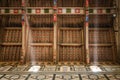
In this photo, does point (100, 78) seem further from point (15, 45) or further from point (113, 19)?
point (15, 45)

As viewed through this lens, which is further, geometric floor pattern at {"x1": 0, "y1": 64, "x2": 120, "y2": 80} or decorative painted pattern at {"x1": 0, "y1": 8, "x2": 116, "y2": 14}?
decorative painted pattern at {"x1": 0, "y1": 8, "x2": 116, "y2": 14}

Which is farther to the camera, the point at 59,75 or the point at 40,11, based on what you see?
the point at 40,11

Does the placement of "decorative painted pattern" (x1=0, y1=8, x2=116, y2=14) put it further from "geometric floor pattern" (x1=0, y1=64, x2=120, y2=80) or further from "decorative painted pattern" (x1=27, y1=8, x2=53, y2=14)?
"geometric floor pattern" (x1=0, y1=64, x2=120, y2=80)

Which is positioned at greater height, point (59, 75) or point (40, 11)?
point (40, 11)

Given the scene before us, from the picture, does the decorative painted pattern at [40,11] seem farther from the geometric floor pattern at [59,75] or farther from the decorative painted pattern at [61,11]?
the geometric floor pattern at [59,75]

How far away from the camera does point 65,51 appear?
216 inches

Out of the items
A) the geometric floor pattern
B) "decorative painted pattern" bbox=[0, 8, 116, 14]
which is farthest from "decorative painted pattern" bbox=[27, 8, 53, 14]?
the geometric floor pattern

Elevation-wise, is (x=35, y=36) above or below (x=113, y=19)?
below

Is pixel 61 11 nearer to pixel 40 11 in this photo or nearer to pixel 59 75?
pixel 40 11

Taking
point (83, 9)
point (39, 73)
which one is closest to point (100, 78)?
point (39, 73)

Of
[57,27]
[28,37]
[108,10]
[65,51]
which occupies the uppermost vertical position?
[108,10]

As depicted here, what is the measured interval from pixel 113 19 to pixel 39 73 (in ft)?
10.5

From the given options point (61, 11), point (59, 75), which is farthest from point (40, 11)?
point (59, 75)

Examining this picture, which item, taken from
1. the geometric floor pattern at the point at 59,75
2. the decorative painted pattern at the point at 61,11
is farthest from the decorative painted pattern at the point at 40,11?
the geometric floor pattern at the point at 59,75
